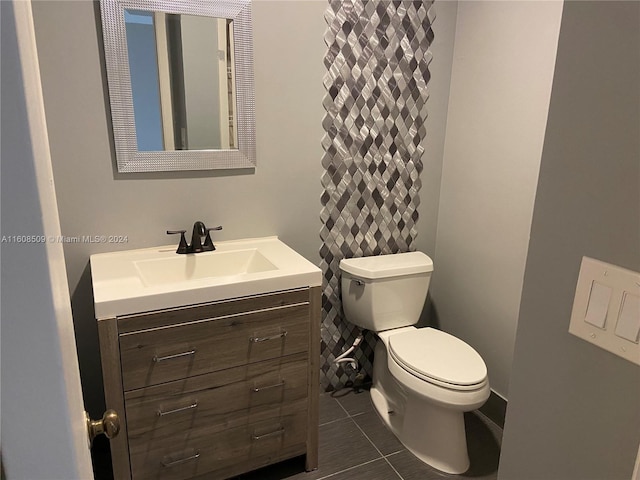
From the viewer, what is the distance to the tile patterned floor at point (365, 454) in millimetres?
1855

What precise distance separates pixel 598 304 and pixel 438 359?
4.29ft

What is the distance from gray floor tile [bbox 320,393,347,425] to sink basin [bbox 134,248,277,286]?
2.82ft

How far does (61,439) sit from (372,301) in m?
A: 1.75

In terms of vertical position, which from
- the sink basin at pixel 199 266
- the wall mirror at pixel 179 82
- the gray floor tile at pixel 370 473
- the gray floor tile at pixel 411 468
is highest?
the wall mirror at pixel 179 82

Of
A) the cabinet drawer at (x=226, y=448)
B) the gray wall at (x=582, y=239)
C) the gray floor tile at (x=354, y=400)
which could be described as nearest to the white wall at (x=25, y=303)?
the gray wall at (x=582, y=239)

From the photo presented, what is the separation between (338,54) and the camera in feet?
6.60

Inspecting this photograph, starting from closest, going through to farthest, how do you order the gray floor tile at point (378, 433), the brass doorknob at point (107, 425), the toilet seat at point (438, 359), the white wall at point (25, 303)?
the white wall at point (25, 303), the brass doorknob at point (107, 425), the toilet seat at point (438, 359), the gray floor tile at point (378, 433)

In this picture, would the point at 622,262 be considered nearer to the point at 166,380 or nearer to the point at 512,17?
the point at 166,380

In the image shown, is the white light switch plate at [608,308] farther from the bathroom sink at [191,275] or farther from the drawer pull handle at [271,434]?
the drawer pull handle at [271,434]

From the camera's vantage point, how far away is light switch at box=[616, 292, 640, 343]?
59 cm

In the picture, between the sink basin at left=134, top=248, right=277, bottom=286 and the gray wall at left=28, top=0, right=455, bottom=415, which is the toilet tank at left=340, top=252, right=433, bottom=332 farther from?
the sink basin at left=134, top=248, right=277, bottom=286

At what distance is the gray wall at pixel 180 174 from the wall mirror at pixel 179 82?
50 mm

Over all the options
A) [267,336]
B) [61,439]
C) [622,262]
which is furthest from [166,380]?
[622,262]

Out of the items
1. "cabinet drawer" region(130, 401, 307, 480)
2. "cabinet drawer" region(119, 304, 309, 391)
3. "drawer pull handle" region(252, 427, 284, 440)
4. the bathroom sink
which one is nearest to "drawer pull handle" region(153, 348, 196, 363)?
"cabinet drawer" region(119, 304, 309, 391)
